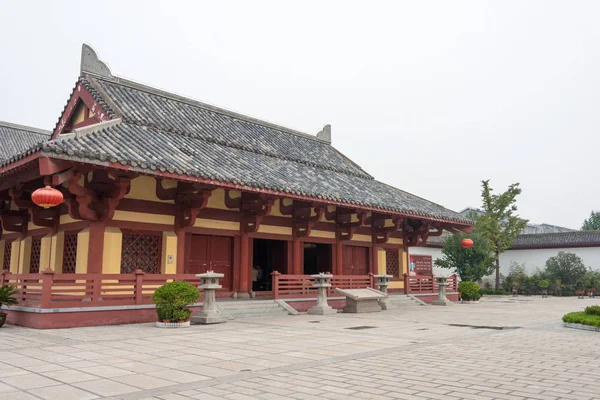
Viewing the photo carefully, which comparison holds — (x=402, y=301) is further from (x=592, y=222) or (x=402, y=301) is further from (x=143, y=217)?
(x=592, y=222)

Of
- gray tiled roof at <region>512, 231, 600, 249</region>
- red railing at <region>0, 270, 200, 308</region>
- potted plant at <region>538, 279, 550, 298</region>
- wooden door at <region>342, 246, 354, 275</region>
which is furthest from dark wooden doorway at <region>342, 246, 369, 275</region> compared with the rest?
gray tiled roof at <region>512, 231, 600, 249</region>

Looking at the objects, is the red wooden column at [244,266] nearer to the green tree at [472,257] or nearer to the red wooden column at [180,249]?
the red wooden column at [180,249]

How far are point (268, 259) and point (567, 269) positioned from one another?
21.7 meters

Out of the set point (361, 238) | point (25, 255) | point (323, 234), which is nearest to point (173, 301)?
point (25, 255)

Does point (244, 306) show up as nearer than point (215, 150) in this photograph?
Yes

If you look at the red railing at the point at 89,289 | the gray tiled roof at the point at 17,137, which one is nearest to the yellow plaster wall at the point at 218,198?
the red railing at the point at 89,289

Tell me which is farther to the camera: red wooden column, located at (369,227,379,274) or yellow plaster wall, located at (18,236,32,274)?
red wooden column, located at (369,227,379,274)

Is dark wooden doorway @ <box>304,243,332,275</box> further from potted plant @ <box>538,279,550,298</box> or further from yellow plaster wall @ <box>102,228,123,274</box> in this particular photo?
potted plant @ <box>538,279,550,298</box>

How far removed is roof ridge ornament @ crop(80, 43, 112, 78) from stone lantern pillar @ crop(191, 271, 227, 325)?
8.13m

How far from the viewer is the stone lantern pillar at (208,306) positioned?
11.1m

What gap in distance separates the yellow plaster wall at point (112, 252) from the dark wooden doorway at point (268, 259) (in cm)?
578

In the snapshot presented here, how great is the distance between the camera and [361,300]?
1456 cm

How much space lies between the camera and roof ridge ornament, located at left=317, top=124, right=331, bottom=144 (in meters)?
23.3

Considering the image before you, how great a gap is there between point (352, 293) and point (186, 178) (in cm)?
604
